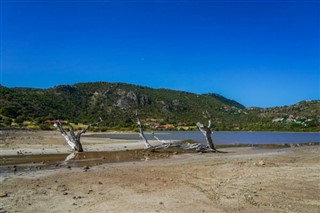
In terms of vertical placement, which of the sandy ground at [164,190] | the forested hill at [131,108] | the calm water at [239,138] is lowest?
the sandy ground at [164,190]

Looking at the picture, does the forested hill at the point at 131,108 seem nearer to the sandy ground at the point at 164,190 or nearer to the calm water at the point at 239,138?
the calm water at the point at 239,138

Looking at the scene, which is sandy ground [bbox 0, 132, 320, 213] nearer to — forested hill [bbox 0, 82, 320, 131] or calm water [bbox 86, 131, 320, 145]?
calm water [bbox 86, 131, 320, 145]

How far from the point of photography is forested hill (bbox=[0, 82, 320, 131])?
320 ft

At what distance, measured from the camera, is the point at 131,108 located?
5404 inches

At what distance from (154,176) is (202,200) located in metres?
4.87

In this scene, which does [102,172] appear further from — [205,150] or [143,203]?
[205,150]

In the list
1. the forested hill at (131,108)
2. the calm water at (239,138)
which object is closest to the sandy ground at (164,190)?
the calm water at (239,138)

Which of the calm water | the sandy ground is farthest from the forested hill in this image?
the sandy ground

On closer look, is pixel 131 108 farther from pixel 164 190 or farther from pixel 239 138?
pixel 164 190

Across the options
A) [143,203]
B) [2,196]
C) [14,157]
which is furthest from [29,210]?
[14,157]

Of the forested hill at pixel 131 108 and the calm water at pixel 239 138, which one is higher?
the forested hill at pixel 131 108

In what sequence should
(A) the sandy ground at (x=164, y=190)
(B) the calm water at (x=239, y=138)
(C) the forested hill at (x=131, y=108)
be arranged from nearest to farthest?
1. (A) the sandy ground at (x=164, y=190)
2. (B) the calm water at (x=239, y=138)
3. (C) the forested hill at (x=131, y=108)

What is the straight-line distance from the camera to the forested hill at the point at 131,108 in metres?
97.5

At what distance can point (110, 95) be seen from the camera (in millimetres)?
149625
